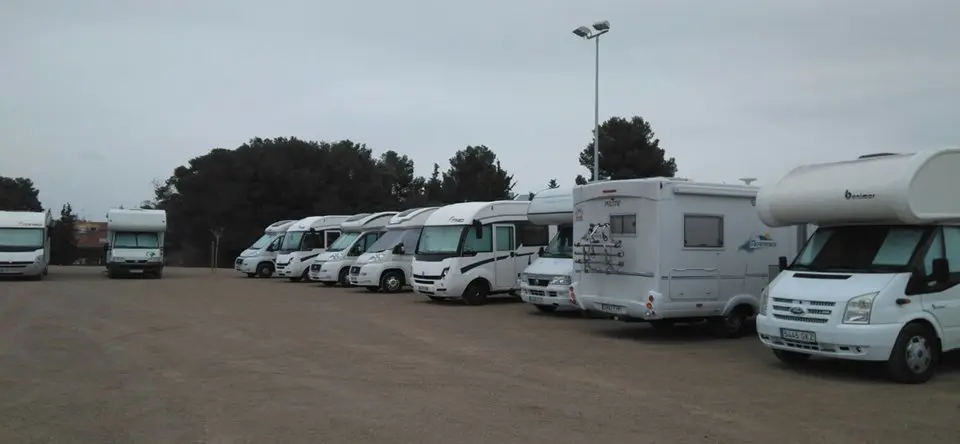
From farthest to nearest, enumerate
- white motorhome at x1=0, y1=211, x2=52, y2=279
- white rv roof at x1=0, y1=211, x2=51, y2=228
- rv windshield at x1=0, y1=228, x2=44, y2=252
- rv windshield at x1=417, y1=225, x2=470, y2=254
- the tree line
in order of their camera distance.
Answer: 1. the tree line
2. white rv roof at x1=0, y1=211, x2=51, y2=228
3. rv windshield at x1=0, y1=228, x2=44, y2=252
4. white motorhome at x1=0, y1=211, x2=52, y2=279
5. rv windshield at x1=417, y1=225, x2=470, y2=254

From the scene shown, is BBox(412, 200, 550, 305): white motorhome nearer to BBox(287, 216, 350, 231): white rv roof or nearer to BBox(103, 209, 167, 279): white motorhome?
BBox(287, 216, 350, 231): white rv roof

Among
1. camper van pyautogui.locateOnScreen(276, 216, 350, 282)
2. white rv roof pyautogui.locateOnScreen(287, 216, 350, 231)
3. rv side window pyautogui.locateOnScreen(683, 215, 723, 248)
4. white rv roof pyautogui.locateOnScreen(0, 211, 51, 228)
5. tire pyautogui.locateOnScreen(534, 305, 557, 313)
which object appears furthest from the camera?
white rv roof pyautogui.locateOnScreen(287, 216, 350, 231)

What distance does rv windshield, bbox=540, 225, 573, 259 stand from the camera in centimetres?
1688

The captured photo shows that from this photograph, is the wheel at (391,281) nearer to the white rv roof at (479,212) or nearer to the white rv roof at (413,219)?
the white rv roof at (413,219)

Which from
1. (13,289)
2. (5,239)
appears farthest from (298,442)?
(5,239)

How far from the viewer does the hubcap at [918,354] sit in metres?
9.05

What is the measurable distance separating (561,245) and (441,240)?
3.94 meters

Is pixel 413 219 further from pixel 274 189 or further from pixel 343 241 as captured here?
pixel 274 189

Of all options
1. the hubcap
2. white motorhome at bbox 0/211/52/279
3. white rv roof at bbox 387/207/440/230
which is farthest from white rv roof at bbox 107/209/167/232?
the hubcap

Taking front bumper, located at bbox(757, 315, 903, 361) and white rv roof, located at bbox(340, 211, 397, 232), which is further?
white rv roof, located at bbox(340, 211, 397, 232)

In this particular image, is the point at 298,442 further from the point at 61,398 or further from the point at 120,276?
the point at 120,276

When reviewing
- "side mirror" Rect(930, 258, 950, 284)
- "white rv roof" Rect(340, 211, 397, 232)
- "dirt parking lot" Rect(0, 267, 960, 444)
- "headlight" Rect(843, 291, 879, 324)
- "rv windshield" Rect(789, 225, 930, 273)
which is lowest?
"dirt parking lot" Rect(0, 267, 960, 444)

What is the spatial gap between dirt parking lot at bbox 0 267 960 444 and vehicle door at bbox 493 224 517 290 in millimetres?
4328

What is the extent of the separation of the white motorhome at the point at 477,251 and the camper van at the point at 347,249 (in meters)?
5.99
